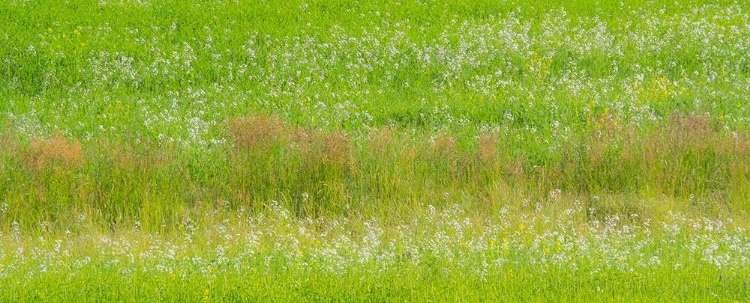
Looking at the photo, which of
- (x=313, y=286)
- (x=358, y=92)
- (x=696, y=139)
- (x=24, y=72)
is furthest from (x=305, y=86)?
(x=313, y=286)

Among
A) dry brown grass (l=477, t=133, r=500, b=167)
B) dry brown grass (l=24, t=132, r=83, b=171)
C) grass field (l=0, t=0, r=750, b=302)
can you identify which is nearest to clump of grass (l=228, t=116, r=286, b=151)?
grass field (l=0, t=0, r=750, b=302)

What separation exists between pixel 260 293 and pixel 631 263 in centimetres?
280

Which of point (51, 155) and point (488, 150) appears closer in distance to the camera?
point (51, 155)

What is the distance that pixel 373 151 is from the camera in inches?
444

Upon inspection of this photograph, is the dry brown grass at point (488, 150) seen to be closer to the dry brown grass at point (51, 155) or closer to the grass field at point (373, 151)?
the grass field at point (373, 151)

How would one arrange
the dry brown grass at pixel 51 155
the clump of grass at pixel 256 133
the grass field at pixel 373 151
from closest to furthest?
the grass field at pixel 373 151 < the dry brown grass at pixel 51 155 < the clump of grass at pixel 256 133

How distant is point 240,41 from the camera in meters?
17.3

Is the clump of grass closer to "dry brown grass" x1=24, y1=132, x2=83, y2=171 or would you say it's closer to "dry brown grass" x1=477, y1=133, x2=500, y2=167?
"dry brown grass" x1=24, y1=132, x2=83, y2=171

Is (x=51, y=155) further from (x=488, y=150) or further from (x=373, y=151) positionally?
(x=488, y=150)

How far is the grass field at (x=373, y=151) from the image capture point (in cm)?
756

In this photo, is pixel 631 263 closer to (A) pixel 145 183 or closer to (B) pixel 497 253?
(B) pixel 497 253

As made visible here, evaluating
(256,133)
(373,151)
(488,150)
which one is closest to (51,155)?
(256,133)

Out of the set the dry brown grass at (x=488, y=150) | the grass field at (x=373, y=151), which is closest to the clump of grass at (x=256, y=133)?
the grass field at (x=373, y=151)

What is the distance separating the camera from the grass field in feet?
24.8
